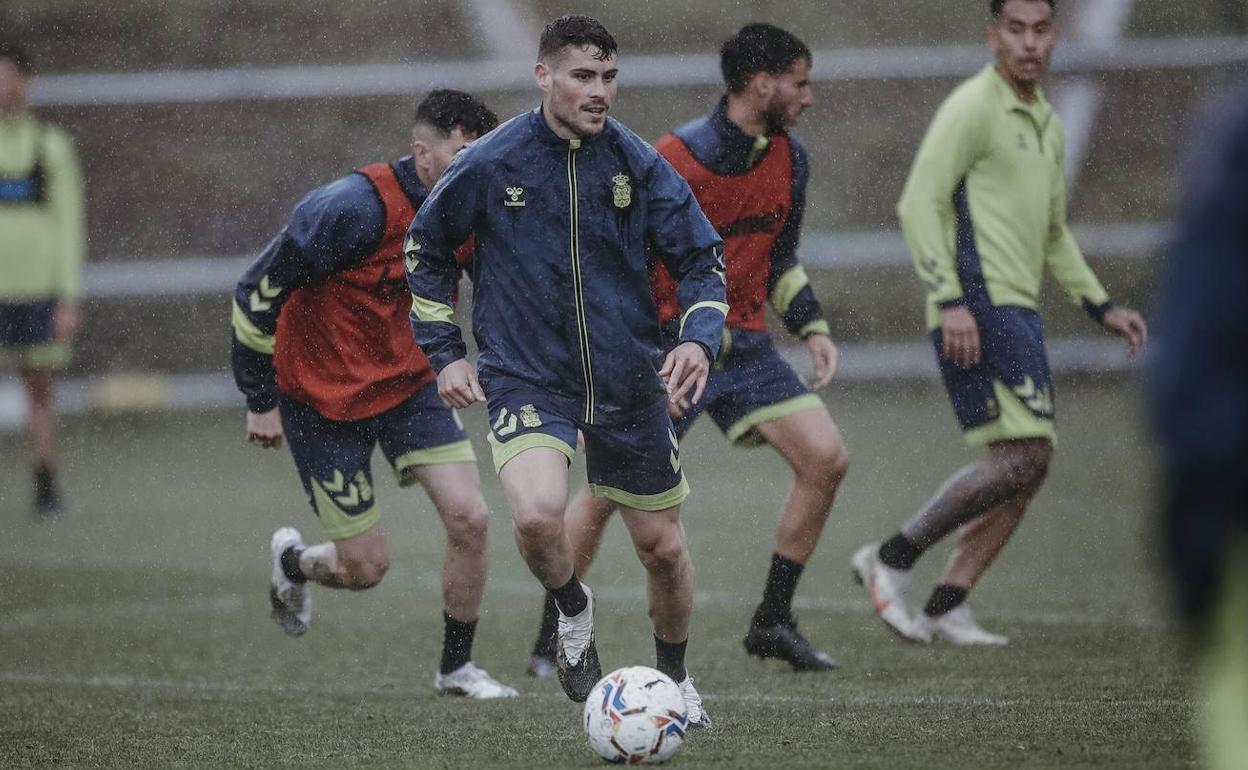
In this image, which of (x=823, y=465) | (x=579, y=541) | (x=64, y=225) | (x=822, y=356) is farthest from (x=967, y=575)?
(x=64, y=225)

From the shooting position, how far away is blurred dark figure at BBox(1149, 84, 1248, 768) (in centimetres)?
206

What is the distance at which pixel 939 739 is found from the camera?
4598mm

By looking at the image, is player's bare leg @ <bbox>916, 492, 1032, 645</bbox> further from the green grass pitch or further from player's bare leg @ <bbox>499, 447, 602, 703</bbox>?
player's bare leg @ <bbox>499, 447, 602, 703</bbox>

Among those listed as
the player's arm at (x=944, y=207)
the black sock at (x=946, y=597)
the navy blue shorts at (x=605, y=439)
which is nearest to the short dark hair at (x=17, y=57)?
the player's arm at (x=944, y=207)

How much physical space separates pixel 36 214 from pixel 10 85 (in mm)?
824

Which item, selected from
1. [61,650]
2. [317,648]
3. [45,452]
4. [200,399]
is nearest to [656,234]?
[317,648]

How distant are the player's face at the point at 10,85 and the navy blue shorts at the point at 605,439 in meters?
6.63

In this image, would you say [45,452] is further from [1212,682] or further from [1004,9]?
[1212,682]

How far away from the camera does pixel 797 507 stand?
21.1ft

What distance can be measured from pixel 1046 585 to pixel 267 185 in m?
9.69

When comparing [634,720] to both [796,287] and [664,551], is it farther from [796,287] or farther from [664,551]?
[796,287]

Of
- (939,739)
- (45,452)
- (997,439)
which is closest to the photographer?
(939,739)

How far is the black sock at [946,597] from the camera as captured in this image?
22.1ft

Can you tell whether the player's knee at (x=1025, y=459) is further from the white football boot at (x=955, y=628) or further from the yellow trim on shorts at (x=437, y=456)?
the yellow trim on shorts at (x=437, y=456)
